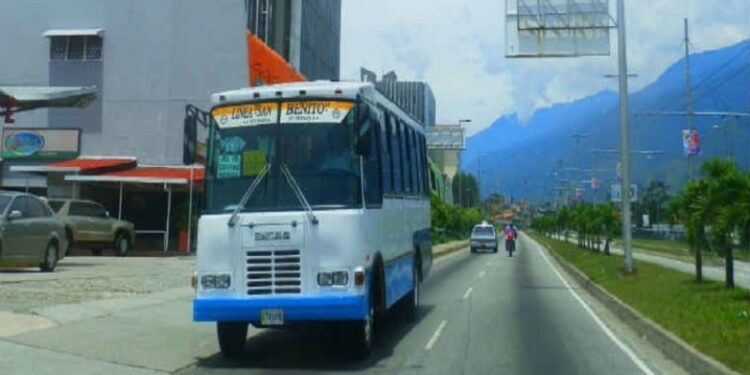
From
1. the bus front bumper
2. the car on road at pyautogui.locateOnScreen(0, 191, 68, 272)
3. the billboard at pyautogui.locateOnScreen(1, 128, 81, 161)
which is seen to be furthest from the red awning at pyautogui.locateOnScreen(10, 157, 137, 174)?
the bus front bumper

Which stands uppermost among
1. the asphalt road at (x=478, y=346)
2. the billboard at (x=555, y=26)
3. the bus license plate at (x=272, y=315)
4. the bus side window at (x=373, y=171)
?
the billboard at (x=555, y=26)

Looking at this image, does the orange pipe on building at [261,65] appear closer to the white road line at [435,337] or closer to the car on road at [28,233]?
the car on road at [28,233]

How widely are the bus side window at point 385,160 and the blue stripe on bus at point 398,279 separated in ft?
3.87

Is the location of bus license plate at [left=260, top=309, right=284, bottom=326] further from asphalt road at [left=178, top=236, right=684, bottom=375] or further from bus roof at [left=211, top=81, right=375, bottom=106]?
bus roof at [left=211, top=81, right=375, bottom=106]

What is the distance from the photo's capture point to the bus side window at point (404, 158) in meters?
14.9

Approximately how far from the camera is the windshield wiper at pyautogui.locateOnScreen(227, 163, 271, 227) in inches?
435

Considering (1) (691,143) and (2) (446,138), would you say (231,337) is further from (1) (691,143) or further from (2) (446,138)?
(2) (446,138)

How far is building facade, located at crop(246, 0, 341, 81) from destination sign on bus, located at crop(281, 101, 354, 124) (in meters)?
45.1

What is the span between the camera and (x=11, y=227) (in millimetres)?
20250

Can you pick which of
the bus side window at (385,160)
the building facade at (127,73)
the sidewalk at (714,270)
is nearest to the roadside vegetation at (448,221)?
the sidewalk at (714,270)

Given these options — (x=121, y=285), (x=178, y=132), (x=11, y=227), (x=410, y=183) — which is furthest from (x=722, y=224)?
(x=178, y=132)

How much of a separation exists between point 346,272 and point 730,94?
81.7 meters

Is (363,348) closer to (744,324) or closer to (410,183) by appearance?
(410,183)

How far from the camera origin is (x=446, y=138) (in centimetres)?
8119
